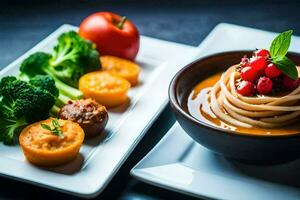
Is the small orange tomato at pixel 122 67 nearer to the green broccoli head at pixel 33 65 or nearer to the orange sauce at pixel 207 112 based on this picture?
the green broccoli head at pixel 33 65

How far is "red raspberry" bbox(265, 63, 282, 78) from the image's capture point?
9.87ft

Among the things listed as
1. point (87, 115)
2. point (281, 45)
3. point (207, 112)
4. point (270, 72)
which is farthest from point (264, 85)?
point (87, 115)

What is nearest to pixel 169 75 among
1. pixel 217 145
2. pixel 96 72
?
pixel 96 72

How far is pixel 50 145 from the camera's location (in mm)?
3131

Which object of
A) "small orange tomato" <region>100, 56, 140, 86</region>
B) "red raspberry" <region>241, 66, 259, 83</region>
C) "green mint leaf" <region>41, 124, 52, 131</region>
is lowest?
"small orange tomato" <region>100, 56, 140, 86</region>

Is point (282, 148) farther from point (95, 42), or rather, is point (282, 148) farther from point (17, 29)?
point (17, 29)

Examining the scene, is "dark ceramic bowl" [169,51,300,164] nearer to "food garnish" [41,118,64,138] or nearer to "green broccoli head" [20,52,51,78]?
"food garnish" [41,118,64,138]

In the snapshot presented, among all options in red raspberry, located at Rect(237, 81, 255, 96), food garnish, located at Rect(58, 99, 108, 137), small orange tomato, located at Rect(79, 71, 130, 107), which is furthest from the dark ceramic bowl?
small orange tomato, located at Rect(79, 71, 130, 107)

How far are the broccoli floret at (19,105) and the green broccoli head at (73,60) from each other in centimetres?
43

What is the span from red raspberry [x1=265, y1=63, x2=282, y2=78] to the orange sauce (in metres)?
0.24

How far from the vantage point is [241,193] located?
9.41ft

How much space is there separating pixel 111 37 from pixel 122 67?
0.28 m

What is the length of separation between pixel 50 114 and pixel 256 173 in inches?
47.6

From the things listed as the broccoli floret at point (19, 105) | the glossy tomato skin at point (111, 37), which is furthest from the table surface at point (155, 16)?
the broccoli floret at point (19, 105)
